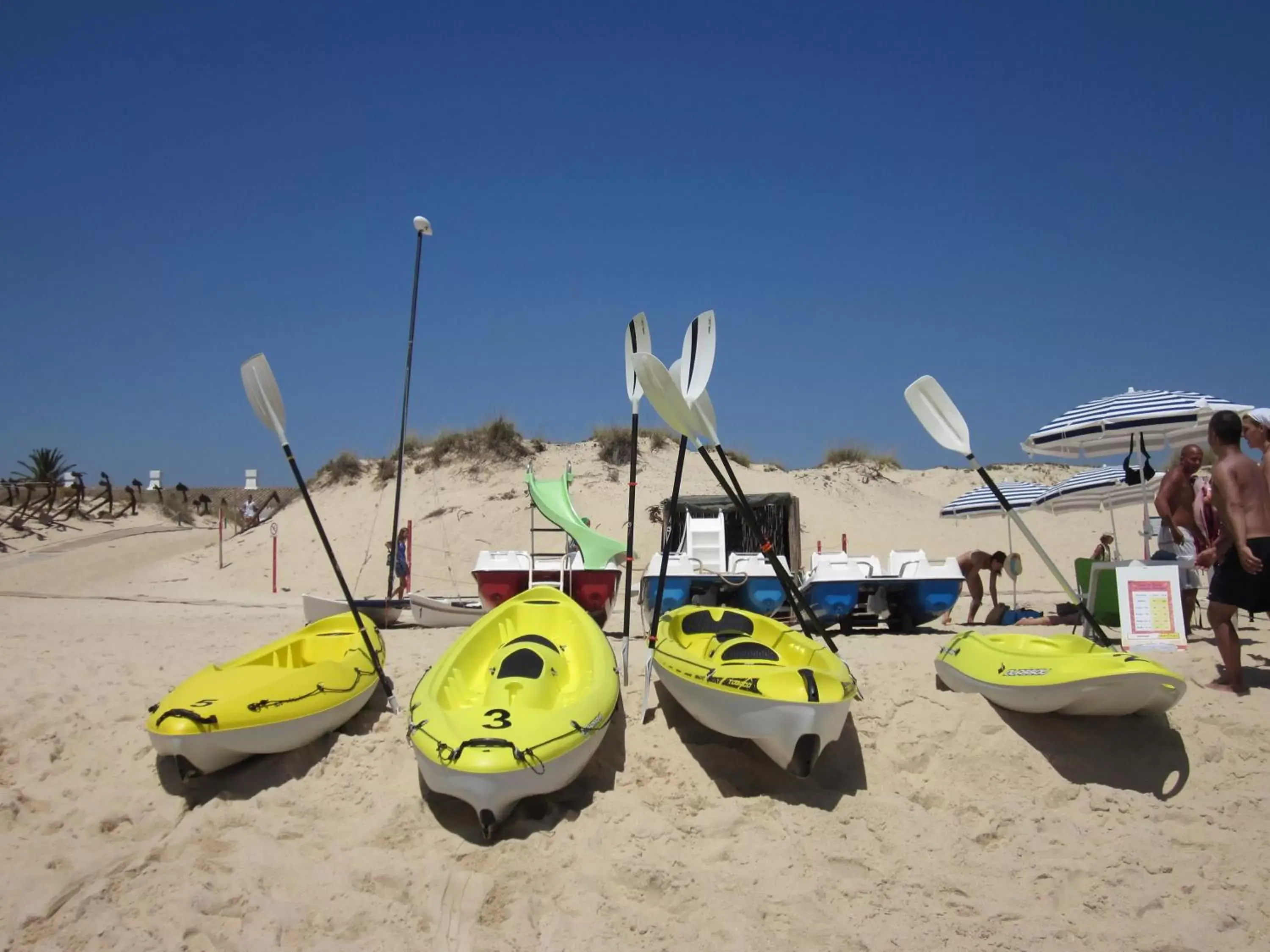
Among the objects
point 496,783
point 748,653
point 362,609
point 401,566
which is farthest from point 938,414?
point 401,566

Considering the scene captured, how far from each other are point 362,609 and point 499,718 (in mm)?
5460

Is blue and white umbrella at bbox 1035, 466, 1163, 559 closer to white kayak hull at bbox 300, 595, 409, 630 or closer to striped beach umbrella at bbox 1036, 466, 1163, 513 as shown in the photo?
striped beach umbrella at bbox 1036, 466, 1163, 513

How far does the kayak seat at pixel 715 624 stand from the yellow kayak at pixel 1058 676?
4.64 feet

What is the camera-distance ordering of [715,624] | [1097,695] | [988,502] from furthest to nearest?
[988,502] < [715,624] < [1097,695]

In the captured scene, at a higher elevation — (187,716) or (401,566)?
(401,566)

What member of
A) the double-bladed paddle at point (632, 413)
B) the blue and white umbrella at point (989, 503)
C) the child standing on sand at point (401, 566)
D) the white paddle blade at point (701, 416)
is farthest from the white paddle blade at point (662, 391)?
the blue and white umbrella at point (989, 503)

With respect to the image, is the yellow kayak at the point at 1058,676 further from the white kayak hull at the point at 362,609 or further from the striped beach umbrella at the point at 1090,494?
the white kayak hull at the point at 362,609

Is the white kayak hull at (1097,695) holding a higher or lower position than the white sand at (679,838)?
higher

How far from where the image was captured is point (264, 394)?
6.68 metres

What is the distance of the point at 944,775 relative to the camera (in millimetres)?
5539

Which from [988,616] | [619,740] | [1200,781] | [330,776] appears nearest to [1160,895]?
[1200,781]

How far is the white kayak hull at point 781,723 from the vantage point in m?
4.96

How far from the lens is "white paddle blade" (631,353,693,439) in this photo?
19.5ft

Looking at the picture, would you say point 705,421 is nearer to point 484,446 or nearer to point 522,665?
point 522,665
